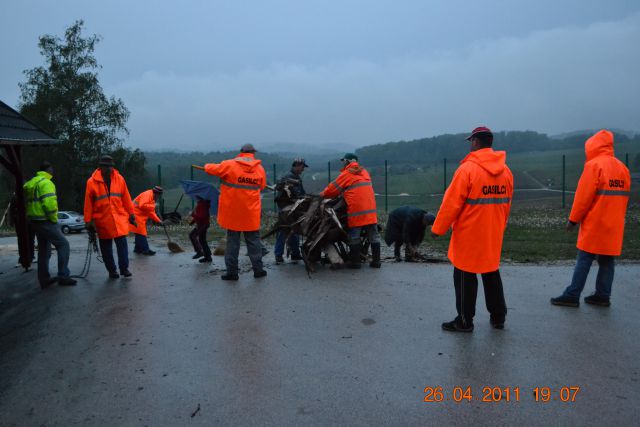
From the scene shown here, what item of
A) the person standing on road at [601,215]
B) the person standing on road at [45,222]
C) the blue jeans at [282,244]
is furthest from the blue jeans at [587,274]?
the person standing on road at [45,222]

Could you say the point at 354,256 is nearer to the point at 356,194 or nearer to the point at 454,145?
the point at 356,194

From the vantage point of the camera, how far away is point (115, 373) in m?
4.10

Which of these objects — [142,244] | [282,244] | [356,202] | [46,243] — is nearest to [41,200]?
[46,243]

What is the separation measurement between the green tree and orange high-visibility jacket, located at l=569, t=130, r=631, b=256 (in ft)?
98.3

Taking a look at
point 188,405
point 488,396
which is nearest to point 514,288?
point 488,396

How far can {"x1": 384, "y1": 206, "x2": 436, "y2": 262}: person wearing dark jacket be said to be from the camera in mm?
8781

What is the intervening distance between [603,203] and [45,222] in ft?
24.3

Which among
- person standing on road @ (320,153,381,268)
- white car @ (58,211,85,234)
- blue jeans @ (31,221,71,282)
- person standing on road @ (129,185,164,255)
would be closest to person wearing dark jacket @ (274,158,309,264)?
person standing on road @ (320,153,381,268)

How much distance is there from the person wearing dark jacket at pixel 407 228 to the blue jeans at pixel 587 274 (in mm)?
3174

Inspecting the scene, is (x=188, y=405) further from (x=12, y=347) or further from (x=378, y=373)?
(x=12, y=347)

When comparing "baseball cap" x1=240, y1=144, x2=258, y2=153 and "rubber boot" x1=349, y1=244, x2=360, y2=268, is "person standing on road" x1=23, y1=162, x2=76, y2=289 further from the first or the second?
"rubber boot" x1=349, y1=244, x2=360, y2=268

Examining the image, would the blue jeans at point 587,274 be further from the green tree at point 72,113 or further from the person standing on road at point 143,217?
the green tree at point 72,113

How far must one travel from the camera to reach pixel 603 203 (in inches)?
217

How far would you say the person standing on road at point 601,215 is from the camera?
5.49 meters
